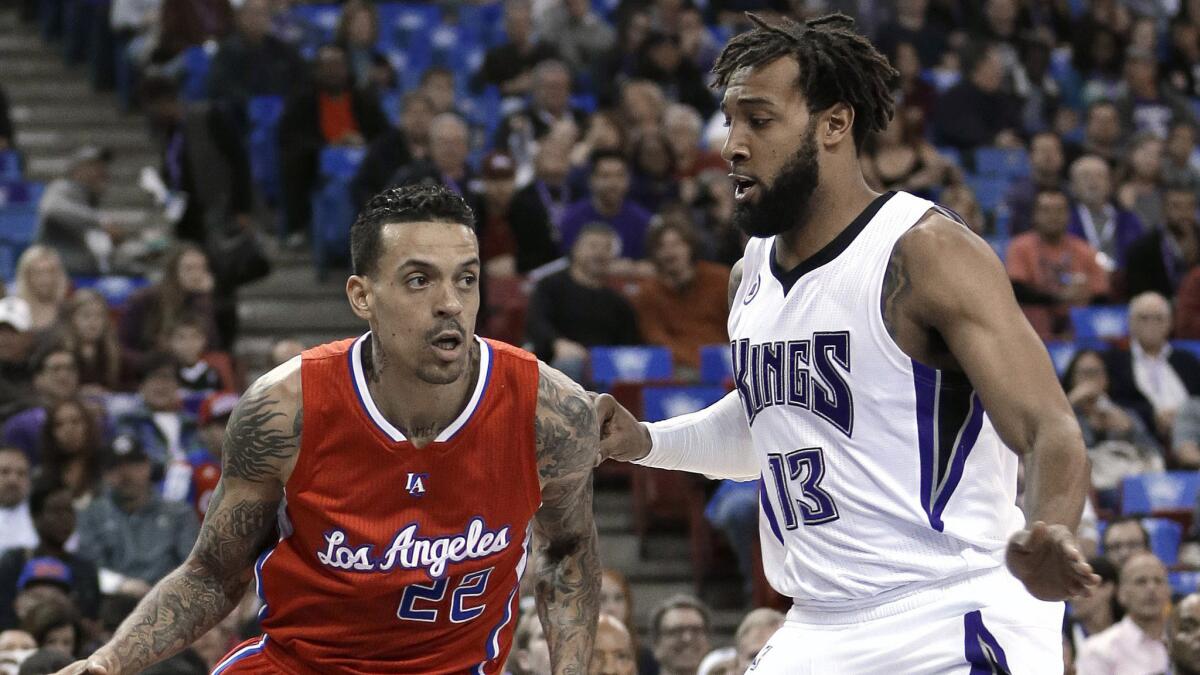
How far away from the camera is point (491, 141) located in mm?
14055

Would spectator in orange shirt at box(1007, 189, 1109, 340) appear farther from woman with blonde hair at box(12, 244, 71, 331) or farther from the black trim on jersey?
the black trim on jersey

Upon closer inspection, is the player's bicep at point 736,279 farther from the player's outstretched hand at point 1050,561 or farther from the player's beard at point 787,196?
the player's outstretched hand at point 1050,561

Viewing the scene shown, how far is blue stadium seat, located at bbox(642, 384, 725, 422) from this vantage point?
398 inches

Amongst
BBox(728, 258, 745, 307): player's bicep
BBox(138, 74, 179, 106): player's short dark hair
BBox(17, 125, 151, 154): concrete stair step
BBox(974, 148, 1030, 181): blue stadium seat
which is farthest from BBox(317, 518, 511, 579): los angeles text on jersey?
BBox(17, 125, 151, 154): concrete stair step

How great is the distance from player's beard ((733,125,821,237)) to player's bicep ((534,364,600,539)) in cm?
73

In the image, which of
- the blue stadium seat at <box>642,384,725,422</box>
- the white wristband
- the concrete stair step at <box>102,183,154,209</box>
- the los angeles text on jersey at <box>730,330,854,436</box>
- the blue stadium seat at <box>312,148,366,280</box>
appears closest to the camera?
the los angeles text on jersey at <box>730,330,854,436</box>

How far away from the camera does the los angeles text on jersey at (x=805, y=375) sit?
418 centimetres

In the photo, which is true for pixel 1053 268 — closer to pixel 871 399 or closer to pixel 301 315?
pixel 301 315

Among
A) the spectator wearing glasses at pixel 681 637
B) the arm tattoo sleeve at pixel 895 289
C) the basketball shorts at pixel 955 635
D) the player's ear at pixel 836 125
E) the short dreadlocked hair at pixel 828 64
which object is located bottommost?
the spectator wearing glasses at pixel 681 637

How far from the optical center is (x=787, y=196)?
431cm

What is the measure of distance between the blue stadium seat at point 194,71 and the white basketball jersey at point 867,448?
35.1 ft

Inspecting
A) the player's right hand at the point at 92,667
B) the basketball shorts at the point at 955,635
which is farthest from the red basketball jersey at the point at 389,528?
the basketball shorts at the point at 955,635

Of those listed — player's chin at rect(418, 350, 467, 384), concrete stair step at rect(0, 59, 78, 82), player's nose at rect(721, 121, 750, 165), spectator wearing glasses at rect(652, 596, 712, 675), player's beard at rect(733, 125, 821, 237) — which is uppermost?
concrete stair step at rect(0, 59, 78, 82)

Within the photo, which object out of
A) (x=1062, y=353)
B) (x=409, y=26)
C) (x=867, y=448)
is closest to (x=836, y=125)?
(x=867, y=448)
